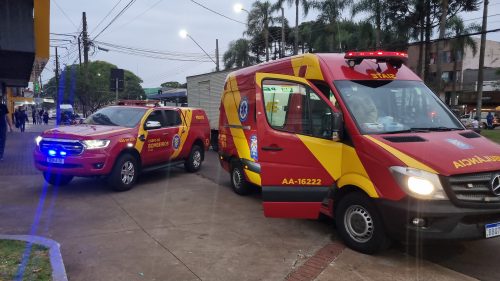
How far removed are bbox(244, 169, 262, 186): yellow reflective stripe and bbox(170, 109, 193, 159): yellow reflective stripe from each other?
2907 mm

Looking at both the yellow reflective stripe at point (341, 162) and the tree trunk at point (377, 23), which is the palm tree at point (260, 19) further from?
the yellow reflective stripe at point (341, 162)

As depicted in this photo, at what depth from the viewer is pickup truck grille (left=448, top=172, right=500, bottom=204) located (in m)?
4.32

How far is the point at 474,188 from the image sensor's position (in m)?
4.39

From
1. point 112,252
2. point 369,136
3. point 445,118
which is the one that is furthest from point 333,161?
point 112,252

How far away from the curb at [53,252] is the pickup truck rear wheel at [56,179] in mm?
3409

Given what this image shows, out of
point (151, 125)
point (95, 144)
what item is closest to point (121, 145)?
point (95, 144)

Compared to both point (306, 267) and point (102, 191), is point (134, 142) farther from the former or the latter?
point (306, 267)

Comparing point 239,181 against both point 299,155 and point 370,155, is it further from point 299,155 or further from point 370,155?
point 370,155

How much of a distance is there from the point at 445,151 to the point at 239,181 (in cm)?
438

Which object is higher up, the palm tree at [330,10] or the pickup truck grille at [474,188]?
the palm tree at [330,10]

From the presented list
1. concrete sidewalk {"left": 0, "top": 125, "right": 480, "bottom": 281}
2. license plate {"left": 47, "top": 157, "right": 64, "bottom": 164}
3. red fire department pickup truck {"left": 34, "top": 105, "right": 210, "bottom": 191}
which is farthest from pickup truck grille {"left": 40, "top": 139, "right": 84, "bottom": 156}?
A: concrete sidewalk {"left": 0, "top": 125, "right": 480, "bottom": 281}

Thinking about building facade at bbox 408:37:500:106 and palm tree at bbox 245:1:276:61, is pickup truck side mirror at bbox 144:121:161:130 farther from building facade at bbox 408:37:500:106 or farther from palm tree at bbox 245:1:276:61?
building facade at bbox 408:37:500:106

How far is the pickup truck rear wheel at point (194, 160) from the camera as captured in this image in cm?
1080

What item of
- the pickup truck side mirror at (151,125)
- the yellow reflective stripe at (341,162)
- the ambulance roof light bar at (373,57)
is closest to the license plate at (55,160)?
the pickup truck side mirror at (151,125)
